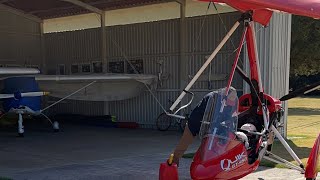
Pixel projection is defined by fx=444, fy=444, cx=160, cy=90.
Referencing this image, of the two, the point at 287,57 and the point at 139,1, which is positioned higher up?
the point at 139,1

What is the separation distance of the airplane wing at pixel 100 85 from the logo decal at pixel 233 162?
10.3m

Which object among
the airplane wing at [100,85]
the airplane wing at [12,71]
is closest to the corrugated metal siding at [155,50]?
the airplane wing at [100,85]

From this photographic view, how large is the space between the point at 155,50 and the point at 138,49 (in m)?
0.88

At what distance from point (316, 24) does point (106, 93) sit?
1640cm

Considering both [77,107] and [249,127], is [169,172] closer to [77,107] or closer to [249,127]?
[249,127]

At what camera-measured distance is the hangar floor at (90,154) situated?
8352mm

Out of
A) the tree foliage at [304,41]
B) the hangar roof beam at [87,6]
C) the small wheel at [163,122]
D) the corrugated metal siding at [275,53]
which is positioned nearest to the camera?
the corrugated metal siding at [275,53]

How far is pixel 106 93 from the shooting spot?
53.8 feet

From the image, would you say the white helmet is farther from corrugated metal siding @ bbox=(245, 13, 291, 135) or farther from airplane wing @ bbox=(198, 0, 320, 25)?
corrugated metal siding @ bbox=(245, 13, 291, 135)

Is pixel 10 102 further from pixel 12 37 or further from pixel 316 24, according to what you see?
pixel 316 24

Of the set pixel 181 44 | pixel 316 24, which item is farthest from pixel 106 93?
pixel 316 24

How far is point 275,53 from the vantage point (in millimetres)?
13547

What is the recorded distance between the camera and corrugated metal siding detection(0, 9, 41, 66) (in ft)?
67.3

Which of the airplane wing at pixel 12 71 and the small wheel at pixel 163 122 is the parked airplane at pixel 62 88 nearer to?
the airplane wing at pixel 12 71
